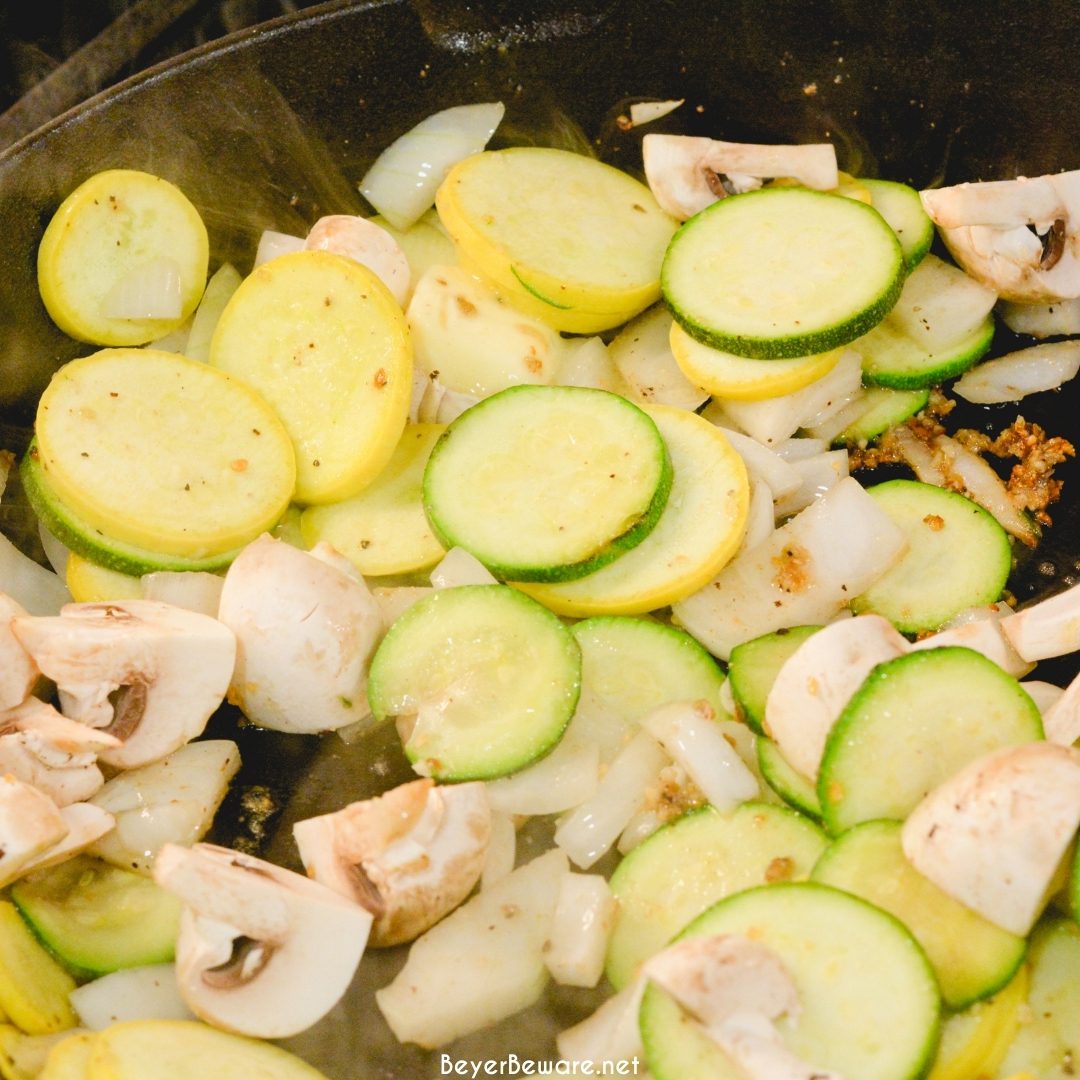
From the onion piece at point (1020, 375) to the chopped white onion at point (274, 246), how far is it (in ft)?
5.91

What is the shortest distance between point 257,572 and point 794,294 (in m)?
1.41

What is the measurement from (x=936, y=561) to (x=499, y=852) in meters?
1.19

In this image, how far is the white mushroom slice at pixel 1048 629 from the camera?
243 centimetres

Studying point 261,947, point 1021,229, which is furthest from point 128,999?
point 1021,229

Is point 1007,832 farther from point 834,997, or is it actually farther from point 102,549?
point 102,549

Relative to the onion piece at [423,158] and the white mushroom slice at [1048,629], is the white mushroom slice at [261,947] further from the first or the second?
the onion piece at [423,158]

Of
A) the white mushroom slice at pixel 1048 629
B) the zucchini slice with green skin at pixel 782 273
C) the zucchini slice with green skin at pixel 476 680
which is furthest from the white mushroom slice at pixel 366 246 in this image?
the white mushroom slice at pixel 1048 629

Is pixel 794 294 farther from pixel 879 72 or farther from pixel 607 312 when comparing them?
pixel 879 72

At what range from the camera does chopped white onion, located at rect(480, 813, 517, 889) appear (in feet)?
7.63

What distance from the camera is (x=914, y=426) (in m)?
3.03

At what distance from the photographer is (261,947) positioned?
2.10 m

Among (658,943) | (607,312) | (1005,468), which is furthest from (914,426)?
(658,943)

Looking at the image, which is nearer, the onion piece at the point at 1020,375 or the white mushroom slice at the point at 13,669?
the white mushroom slice at the point at 13,669

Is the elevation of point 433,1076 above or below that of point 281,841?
below
